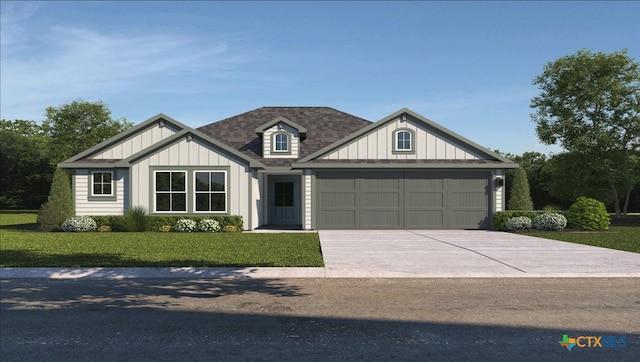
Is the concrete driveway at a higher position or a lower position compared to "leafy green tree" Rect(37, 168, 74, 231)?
lower

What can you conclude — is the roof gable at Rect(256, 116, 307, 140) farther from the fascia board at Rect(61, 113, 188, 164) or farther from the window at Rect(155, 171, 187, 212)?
the window at Rect(155, 171, 187, 212)

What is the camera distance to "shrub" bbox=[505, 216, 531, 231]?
856 inches

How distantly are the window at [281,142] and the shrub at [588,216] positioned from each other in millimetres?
13719

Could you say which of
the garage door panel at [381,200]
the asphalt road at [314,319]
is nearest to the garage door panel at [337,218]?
the garage door panel at [381,200]

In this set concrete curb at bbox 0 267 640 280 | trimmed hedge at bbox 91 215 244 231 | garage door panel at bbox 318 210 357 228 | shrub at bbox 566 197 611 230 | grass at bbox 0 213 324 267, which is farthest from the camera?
garage door panel at bbox 318 210 357 228

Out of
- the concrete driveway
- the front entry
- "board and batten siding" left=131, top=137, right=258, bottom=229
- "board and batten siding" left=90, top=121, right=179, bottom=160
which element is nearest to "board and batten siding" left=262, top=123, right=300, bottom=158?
the front entry

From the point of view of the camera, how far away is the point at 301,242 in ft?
53.4

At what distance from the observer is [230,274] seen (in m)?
9.73

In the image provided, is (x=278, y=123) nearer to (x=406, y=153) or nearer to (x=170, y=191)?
(x=170, y=191)

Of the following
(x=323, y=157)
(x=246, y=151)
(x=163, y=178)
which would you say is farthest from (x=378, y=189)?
(x=163, y=178)

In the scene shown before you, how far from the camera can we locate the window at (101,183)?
23188mm

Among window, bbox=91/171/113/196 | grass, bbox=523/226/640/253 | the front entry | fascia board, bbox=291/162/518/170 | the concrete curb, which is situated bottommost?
grass, bbox=523/226/640/253
